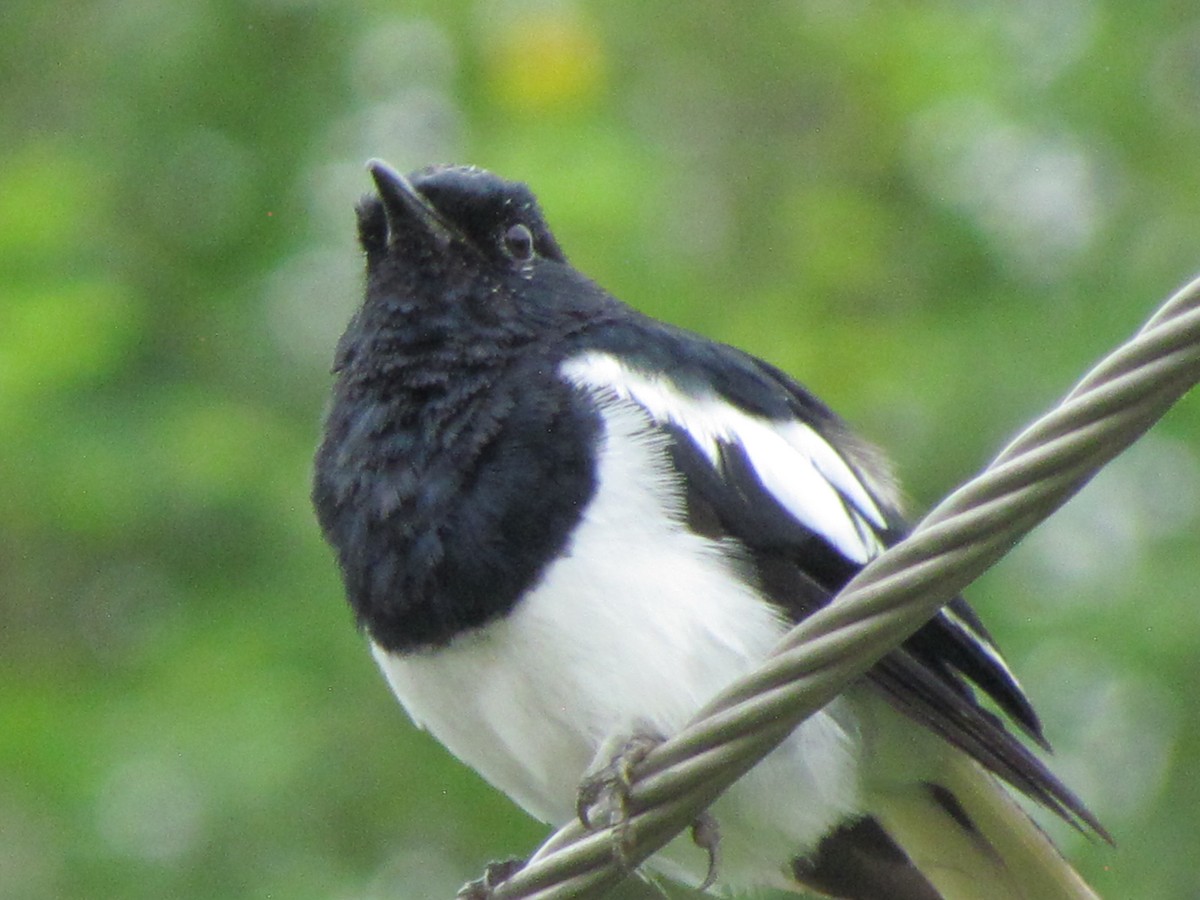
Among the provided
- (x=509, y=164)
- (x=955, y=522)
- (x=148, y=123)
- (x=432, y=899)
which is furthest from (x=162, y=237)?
(x=955, y=522)

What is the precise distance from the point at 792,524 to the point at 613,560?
0.45 m

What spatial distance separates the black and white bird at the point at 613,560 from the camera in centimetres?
305

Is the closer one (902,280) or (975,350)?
(975,350)

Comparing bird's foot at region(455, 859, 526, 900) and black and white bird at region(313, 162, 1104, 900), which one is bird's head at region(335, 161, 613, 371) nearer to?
black and white bird at region(313, 162, 1104, 900)

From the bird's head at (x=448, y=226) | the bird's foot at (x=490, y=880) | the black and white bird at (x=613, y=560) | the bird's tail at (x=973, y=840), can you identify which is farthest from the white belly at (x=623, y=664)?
the bird's head at (x=448, y=226)

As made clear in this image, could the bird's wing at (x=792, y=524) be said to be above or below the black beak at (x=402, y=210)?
below

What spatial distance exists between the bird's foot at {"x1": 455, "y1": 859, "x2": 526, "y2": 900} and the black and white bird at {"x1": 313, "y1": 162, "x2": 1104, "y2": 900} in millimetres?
119

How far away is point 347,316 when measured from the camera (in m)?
5.89

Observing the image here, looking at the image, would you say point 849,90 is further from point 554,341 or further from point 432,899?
point 554,341

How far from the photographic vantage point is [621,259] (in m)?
5.66

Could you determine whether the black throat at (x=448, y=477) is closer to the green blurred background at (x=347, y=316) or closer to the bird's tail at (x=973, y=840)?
the bird's tail at (x=973, y=840)

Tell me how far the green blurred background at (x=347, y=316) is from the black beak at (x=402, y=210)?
6.20 feet

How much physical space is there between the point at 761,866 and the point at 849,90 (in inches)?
168

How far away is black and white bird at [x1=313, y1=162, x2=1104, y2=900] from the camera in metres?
3.05
